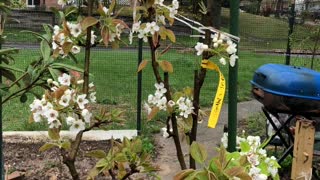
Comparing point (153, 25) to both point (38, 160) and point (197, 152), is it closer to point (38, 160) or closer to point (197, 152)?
point (197, 152)

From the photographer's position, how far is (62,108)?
5.44ft

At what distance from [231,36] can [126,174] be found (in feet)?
2.12

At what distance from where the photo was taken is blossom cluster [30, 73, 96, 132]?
164 cm

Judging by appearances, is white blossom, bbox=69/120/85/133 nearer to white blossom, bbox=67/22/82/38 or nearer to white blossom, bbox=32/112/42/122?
white blossom, bbox=32/112/42/122

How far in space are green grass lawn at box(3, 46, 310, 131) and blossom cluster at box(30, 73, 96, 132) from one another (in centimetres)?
378

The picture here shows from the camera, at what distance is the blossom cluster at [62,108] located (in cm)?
164

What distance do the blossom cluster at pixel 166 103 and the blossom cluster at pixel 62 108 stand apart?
0.28 metres

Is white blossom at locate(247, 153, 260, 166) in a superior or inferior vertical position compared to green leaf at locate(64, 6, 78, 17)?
inferior

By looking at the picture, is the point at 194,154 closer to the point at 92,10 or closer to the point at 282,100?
the point at 92,10

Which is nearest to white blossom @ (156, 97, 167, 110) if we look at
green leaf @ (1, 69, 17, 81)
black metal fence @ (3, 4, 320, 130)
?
green leaf @ (1, 69, 17, 81)

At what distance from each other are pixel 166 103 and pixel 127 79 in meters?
7.26

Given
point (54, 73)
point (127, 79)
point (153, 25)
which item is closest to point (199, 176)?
point (153, 25)

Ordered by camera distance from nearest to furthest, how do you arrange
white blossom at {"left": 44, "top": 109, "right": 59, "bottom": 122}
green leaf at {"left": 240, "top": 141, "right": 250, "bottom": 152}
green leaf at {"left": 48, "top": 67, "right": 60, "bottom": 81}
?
white blossom at {"left": 44, "top": 109, "right": 59, "bottom": 122}
green leaf at {"left": 240, "top": 141, "right": 250, "bottom": 152}
green leaf at {"left": 48, "top": 67, "right": 60, "bottom": 81}

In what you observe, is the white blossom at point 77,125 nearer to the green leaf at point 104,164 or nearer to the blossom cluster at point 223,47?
the green leaf at point 104,164
